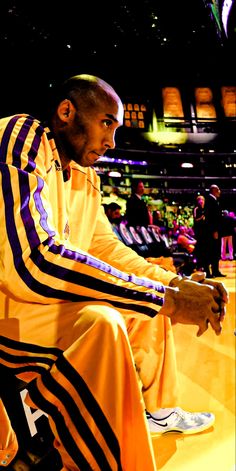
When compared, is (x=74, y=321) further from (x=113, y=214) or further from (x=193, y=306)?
(x=113, y=214)


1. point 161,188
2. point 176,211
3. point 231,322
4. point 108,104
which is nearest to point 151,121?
point 161,188

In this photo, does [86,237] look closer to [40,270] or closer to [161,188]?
[40,270]

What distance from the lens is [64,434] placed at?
83cm

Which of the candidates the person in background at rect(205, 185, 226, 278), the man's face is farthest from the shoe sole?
the person in background at rect(205, 185, 226, 278)

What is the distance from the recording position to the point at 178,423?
5.13 ft

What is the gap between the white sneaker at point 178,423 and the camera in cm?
154

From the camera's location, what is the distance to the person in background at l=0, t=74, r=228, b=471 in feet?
2.66

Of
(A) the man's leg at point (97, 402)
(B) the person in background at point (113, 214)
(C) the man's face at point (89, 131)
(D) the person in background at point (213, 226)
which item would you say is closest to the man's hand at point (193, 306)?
(A) the man's leg at point (97, 402)

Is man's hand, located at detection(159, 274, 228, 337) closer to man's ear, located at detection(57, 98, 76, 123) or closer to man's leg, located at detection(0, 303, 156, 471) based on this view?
man's leg, located at detection(0, 303, 156, 471)

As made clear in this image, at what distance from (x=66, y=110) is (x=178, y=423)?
1477mm

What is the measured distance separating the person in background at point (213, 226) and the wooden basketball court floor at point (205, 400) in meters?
3.95

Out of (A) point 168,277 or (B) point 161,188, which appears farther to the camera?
(B) point 161,188

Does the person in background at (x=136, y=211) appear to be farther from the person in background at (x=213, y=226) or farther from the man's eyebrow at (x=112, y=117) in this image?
the man's eyebrow at (x=112, y=117)

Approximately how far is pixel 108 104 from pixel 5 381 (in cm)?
110
